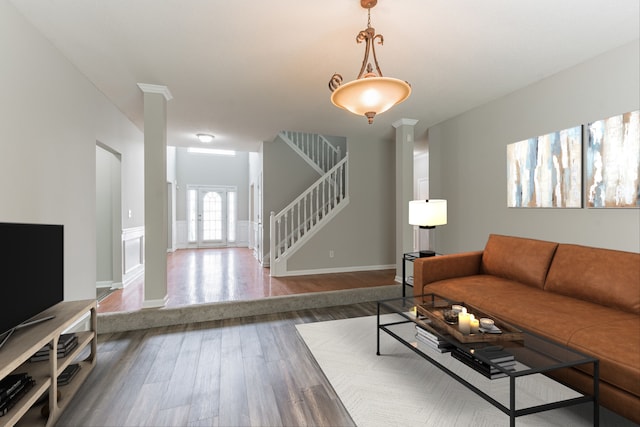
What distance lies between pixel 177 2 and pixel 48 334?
221 centimetres

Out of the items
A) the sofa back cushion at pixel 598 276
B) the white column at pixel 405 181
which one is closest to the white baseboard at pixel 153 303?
the white column at pixel 405 181

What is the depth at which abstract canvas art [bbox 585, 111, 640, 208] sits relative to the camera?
2.53 m

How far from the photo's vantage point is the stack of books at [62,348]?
1889 mm

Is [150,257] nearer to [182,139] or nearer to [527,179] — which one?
[182,139]

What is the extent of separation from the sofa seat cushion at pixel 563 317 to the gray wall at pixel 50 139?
3.52 meters

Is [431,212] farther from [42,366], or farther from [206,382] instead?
[42,366]

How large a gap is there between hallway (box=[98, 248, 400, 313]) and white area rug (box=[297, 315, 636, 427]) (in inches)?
64.2

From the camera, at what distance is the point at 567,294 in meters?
2.43

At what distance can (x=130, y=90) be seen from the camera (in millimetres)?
3461

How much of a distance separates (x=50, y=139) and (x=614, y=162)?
4.88 m

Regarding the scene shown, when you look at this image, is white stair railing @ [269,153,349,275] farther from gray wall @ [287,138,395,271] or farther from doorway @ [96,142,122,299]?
doorway @ [96,142,122,299]

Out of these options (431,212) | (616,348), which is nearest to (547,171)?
(431,212)

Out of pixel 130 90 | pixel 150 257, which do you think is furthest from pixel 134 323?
pixel 130 90

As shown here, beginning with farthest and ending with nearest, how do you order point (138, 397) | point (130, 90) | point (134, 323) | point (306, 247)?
1. point (306, 247)
2. point (130, 90)
3. point (134, 323)
4. point (138, 397)
